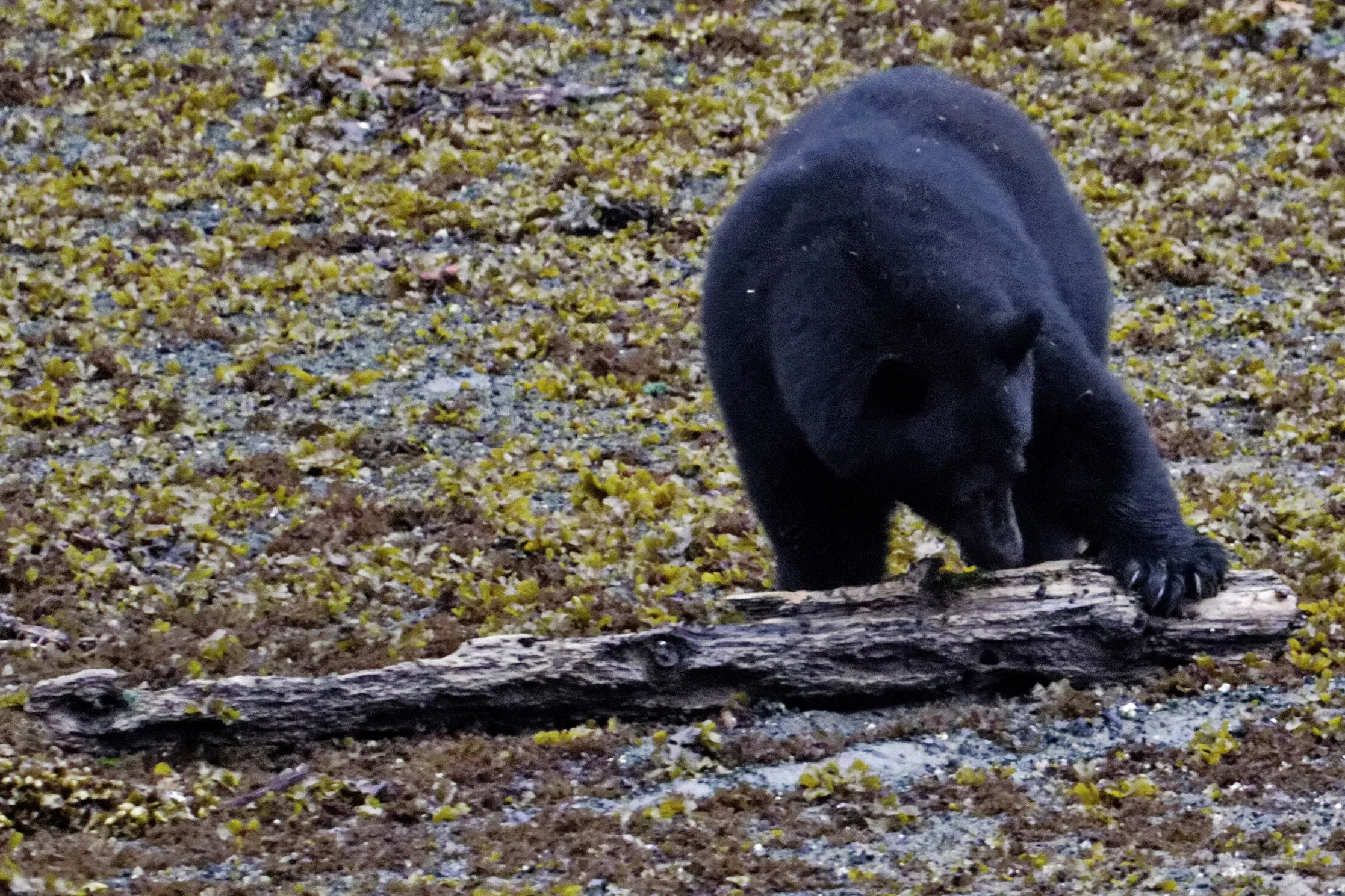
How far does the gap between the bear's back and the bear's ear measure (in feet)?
4.24

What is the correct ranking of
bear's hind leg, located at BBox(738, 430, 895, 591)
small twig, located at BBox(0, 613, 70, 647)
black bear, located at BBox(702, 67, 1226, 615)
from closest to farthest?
black bear, located at BBox(702, 67, 1226, 615) < bear's hind leg, located at BBox(738, 430, 895, 591) < small twig, located at BBox(0, 613, 70, 647)

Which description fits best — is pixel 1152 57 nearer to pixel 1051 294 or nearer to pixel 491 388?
pixel 491 388

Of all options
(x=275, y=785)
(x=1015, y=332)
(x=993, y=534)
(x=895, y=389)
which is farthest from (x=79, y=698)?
(x=1015, y=332)

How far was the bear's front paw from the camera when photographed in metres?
6.04

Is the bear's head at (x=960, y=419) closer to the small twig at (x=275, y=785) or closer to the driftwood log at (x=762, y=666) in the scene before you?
the driftwood log at (x=762, y=666)

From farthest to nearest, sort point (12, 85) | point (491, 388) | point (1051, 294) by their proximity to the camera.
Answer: point (12, 85), point (491, 388), point (1051, 294)

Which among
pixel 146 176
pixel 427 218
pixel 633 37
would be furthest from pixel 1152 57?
pixel 146 176

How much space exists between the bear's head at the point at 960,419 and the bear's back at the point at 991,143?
4.02 feet

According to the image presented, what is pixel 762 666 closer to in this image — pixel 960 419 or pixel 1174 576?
pixel 960 419

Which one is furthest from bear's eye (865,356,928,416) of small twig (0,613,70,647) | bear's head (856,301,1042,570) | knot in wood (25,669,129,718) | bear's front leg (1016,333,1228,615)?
small twig (0,613,70,647)

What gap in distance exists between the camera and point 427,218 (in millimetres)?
11688

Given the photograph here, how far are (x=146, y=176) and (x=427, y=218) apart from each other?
7.02ft

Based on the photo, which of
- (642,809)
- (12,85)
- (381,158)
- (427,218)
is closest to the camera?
(642,809)

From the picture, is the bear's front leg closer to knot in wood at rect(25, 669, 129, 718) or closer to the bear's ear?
the bear's ear
